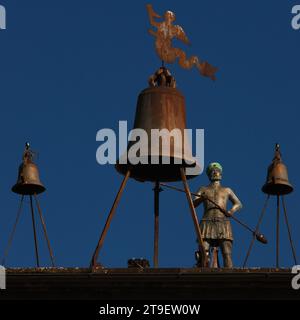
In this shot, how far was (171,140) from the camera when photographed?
31391 mm

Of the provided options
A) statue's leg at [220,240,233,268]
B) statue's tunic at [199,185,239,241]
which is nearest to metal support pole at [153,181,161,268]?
statue's tunic at [199,185,239,241]

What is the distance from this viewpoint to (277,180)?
1298 inches

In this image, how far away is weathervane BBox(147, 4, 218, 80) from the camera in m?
32.2

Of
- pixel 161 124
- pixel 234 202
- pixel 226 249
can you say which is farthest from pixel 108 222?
pixel 234 202

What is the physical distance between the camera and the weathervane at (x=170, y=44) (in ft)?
106

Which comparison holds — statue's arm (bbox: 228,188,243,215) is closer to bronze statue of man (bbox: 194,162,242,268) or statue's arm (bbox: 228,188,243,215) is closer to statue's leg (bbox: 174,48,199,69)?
bronze statue of man (bbox: 194,162,242,268)

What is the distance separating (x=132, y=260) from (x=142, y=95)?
441 centimetres

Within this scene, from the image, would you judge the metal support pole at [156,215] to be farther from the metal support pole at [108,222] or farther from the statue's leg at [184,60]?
the statue's leg at [184,60]

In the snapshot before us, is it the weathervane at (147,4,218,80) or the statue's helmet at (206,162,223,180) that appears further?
the statue's helmet at (206,162,223,180)

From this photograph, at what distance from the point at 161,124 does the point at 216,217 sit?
3.43 meters
